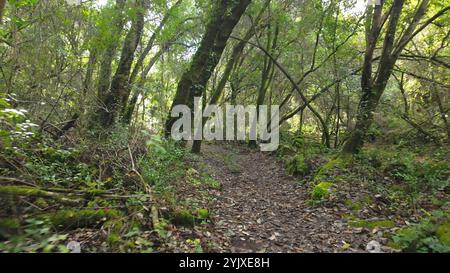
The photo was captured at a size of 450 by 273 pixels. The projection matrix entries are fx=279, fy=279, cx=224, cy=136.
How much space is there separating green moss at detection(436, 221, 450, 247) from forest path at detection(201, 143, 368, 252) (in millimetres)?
908

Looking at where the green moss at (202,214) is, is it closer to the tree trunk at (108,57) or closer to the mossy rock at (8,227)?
the mossy rock at (8,227)

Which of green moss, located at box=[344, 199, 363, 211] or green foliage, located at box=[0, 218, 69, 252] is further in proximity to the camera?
green moss, located at box=[344, 199, 363, 211]

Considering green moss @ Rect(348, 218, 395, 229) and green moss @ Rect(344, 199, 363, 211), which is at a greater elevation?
green moss @ Rect(344, 199, 363, 211)

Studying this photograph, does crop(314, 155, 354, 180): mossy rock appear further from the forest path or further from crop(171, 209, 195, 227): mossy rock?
crop(171, 209, 195, 227): mossy rock

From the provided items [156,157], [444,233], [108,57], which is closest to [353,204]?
[444,233]

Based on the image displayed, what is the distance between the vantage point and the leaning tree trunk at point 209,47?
823 centimetres

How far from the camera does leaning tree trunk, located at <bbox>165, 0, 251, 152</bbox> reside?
8234 millimetres

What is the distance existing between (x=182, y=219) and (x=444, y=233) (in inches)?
137

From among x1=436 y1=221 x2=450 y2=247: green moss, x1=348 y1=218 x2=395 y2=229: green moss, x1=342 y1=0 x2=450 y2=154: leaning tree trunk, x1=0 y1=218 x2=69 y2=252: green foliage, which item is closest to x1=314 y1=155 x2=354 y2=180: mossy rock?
x1=342 y1=0 x2=450 y2=154: leaning tree trunk

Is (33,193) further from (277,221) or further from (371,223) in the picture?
(371,223)

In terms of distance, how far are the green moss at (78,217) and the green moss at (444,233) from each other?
4.15 m

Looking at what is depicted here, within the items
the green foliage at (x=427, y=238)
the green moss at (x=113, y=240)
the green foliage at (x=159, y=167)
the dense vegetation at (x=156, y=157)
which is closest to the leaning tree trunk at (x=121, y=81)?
the dense vegetation at (x=156, y=157)

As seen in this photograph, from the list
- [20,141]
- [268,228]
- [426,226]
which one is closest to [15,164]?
[20,141]

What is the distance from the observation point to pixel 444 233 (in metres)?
3.56
